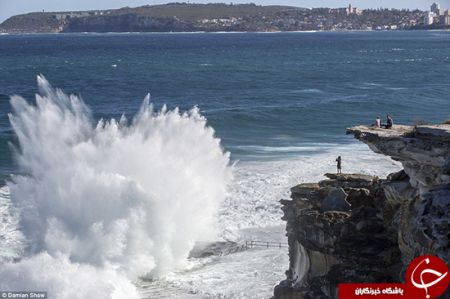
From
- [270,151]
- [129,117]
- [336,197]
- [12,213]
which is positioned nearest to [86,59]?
[129,117]

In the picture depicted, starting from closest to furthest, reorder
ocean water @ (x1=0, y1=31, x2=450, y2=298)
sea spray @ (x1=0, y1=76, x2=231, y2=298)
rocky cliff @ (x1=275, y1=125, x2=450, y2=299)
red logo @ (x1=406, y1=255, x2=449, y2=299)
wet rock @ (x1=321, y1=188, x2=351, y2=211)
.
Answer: red logo @ (x1=406, y1=255, x2=449, y2=299)
rocky cliff @ (x1=275, y1=125, x2=450, y2=299)
wet rock @ (x1=321, y1=188, x2=351, y2=211)
ocean water @ (x1=0, y1=31, x2=450, y2=298)
sea spray @ (x1=0, y1=76, x2=231, y2=298)

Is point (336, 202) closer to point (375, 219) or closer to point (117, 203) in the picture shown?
point (375, 219)

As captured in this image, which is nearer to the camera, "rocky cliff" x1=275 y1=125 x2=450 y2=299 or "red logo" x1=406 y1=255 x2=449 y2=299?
"red logo" x1=406 y1=255 x2=449 y2=299

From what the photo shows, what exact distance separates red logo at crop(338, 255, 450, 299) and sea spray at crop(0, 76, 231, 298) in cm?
959

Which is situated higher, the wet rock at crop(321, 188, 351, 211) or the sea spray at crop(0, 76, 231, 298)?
the wet rock at crop(321, 188, 351, 211)

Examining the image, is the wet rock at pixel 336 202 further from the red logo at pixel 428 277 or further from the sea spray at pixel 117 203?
the sea spray at pixel 117 203

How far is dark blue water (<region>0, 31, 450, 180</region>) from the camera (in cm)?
5122

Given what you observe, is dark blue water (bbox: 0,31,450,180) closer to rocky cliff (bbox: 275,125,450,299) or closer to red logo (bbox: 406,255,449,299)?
rocky cliff (bbox: 275,125,450,299)

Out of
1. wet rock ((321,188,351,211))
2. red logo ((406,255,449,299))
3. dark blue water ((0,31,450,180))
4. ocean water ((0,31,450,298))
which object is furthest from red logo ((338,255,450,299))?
dark blue water ((0,31,450,180))

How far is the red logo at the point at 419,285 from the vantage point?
47.8ft

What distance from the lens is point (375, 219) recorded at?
1928 centimetres

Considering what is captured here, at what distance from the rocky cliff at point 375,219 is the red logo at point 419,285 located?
0.51 meters

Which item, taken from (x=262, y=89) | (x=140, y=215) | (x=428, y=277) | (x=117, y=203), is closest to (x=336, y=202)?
(x=428, y=277)

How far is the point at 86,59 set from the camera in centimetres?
12425
